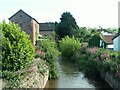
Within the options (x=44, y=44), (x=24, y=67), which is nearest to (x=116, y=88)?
(x=24, y=67)

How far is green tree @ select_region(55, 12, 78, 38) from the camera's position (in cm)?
6288

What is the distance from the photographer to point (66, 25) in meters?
63.1

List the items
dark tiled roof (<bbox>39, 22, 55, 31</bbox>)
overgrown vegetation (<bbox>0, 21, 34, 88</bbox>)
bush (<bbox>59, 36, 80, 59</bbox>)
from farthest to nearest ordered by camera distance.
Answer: dark tiled roof (<bbox>39, 22, 55, 31</bbox>)
bush (<bbox>59, 36, 80, 59</bbox>)
overgrown vegetation (<bbox>0, 21, 34, 88</bbox>)

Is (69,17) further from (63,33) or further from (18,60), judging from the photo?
(18,60)

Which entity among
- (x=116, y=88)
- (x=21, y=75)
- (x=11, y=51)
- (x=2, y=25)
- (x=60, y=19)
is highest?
(x=60, y=19)

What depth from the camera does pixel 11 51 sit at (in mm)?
17328

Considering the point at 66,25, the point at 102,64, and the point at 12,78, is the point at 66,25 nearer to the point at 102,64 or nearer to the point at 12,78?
the point at 102,64

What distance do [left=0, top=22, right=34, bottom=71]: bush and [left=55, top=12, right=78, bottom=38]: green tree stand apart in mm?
44461

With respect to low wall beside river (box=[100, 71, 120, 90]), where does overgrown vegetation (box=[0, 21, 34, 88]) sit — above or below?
above

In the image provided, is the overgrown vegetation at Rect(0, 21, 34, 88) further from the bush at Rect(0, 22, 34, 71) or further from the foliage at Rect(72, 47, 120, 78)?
the foliage at Rect(72, 47, 120, 78)

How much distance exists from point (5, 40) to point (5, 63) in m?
1.47

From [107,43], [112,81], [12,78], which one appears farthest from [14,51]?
[107,43]

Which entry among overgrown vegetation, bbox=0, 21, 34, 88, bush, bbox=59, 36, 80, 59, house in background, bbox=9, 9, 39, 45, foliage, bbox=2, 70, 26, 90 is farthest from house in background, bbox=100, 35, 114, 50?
foliage, bbox=2, 70, 26, 90

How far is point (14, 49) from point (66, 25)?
46.1 m
